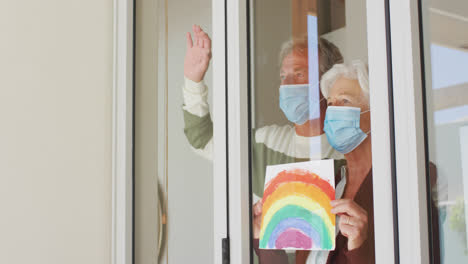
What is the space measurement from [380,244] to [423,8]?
1.54ft

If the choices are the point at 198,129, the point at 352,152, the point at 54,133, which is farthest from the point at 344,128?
A: the point at 54,133

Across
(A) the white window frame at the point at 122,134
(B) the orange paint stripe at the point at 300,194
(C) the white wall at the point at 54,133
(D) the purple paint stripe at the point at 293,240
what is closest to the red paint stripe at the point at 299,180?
(B) the orange paint stripe at the point at 300,194

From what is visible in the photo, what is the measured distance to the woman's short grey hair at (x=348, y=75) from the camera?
1.19 meters

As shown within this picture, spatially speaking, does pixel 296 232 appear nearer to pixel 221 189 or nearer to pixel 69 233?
pixel 221 189

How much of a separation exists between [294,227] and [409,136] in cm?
41

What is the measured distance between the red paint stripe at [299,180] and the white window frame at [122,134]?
81cm

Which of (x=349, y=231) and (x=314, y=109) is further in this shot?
(x=314, y=109)

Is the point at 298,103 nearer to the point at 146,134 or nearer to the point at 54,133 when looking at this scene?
the point at 146,134

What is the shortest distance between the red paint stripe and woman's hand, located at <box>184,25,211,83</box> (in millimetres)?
451

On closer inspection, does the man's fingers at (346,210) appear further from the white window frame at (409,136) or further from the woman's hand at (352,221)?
the white window frame at (409,136)

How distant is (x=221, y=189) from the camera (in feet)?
5.32

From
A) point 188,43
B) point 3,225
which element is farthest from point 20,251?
point 188,43

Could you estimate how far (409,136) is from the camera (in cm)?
108

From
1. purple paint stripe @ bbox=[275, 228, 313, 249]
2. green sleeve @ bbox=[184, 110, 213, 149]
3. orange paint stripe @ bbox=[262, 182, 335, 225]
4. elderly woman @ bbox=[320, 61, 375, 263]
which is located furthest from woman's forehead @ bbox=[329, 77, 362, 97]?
green sleeve @ bbox=[184, 110, 213, 149]
